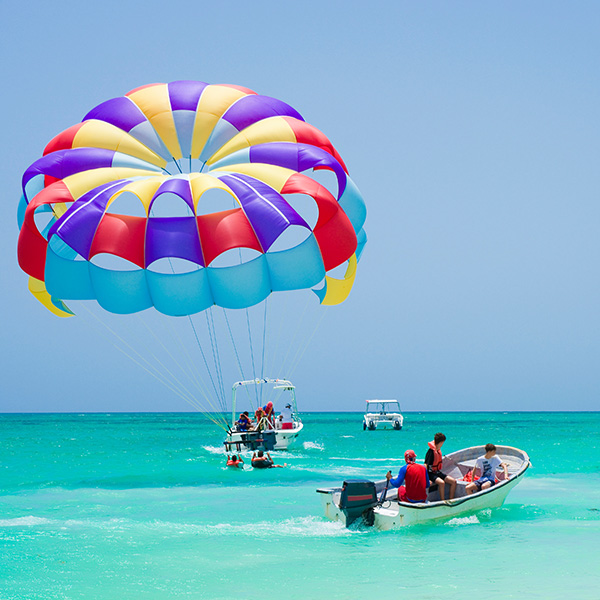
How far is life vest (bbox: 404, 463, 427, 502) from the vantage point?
10.5m

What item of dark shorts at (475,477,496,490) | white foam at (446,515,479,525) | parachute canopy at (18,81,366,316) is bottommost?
white foam at (446,515,479,525)

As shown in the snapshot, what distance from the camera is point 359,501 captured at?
35.1 ft

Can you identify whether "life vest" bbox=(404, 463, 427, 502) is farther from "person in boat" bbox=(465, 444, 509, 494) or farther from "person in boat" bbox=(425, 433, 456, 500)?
"person in boat" bbox=(465, 444, 509, 494)

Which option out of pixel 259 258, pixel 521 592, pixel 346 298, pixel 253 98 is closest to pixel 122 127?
pixel 253 98

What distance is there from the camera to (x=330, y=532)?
424 inches

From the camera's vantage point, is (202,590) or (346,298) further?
(346,298)

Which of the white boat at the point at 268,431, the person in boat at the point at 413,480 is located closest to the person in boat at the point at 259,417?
the white boat at the point at 268,431

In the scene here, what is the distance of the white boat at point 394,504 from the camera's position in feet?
34.5

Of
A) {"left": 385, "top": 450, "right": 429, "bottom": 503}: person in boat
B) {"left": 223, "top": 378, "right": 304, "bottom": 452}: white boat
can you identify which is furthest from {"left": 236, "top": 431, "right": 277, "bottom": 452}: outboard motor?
{"left": 385, "top": 450, "right": 429, "bottom": 503}: person in boat

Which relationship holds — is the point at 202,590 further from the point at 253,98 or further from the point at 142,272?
the point at 253,98

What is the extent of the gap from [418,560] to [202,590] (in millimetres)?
2687

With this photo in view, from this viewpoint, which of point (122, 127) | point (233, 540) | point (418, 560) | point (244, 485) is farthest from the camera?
point (244, 485)

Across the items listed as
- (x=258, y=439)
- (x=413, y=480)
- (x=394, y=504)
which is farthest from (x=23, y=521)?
(x=258, y=439)

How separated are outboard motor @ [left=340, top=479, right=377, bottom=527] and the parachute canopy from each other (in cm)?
348
